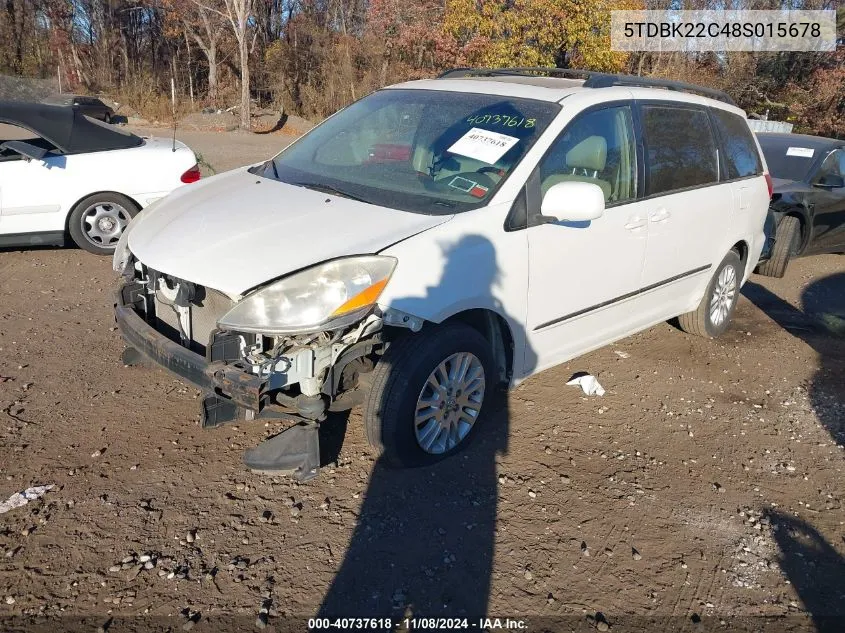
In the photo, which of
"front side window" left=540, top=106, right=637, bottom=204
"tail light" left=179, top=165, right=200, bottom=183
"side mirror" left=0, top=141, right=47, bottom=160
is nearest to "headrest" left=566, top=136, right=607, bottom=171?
"front side window" left=540, top=106, right=637, bottom=204

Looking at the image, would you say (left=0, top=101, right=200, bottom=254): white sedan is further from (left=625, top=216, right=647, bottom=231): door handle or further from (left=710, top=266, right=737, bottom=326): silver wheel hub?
(left=710, top=266, right=737, bottom=326): silver wheel hub

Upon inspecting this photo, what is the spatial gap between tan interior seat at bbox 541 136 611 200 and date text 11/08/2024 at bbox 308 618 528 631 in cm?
219

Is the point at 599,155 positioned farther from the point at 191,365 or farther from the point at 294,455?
the point at 191,365

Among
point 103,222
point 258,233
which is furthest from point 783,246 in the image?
point 103,222

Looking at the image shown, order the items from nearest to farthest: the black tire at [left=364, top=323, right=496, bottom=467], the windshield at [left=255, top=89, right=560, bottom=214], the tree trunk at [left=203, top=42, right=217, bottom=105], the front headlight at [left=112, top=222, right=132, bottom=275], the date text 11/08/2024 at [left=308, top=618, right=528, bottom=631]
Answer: the date text 11/08/2024 at [left=308, top=618, right=528, bottom=631]
the black tire at [left=364, top=323, right=496, bottom=467]
the windshield at [left=255, top=89, right=560, bottom=214]
the front headlight at [left=112, top=222, right=132, bottom=275]
the tree trunk at [left=203, top=42, right=217, bottom=105]

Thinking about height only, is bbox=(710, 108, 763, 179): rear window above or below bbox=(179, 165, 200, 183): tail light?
above

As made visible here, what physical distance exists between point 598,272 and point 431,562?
201 centimetres

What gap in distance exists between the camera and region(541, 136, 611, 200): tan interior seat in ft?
13.0

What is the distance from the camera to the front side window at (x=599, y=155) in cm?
393

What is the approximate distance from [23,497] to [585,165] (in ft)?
11.0

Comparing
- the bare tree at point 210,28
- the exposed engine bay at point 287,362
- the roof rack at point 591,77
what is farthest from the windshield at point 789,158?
the bare tree at point 210,28

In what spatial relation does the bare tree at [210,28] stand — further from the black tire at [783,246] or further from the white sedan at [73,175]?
the black tire at [783,246]

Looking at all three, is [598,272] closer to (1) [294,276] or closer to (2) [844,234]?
(1) [294,276]

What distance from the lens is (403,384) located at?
335 cm
